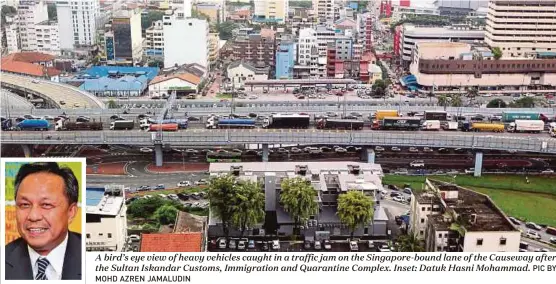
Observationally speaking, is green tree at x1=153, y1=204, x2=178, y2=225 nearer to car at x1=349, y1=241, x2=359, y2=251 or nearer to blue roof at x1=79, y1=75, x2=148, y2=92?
car at x1=349, y1=241, x2=359, y2=251

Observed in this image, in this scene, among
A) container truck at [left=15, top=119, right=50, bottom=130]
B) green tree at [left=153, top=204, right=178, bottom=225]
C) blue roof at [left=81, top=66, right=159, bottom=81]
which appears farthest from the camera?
blue roof at [left=81, top=66, right=159, bottom=81]

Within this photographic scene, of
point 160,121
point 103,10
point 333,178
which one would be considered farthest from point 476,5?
point 333,178


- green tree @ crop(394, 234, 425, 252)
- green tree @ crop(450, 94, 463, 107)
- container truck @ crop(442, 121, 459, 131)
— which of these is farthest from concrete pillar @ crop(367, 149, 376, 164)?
green tree @ crop(450, 94, 463, 107)

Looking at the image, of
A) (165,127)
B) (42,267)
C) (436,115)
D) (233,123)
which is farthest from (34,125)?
(42,267)

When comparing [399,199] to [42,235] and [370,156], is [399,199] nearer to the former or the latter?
[370,156]

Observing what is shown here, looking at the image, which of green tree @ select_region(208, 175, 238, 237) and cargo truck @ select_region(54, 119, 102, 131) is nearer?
green tree @ select_region(208, 175, 238, 237)
